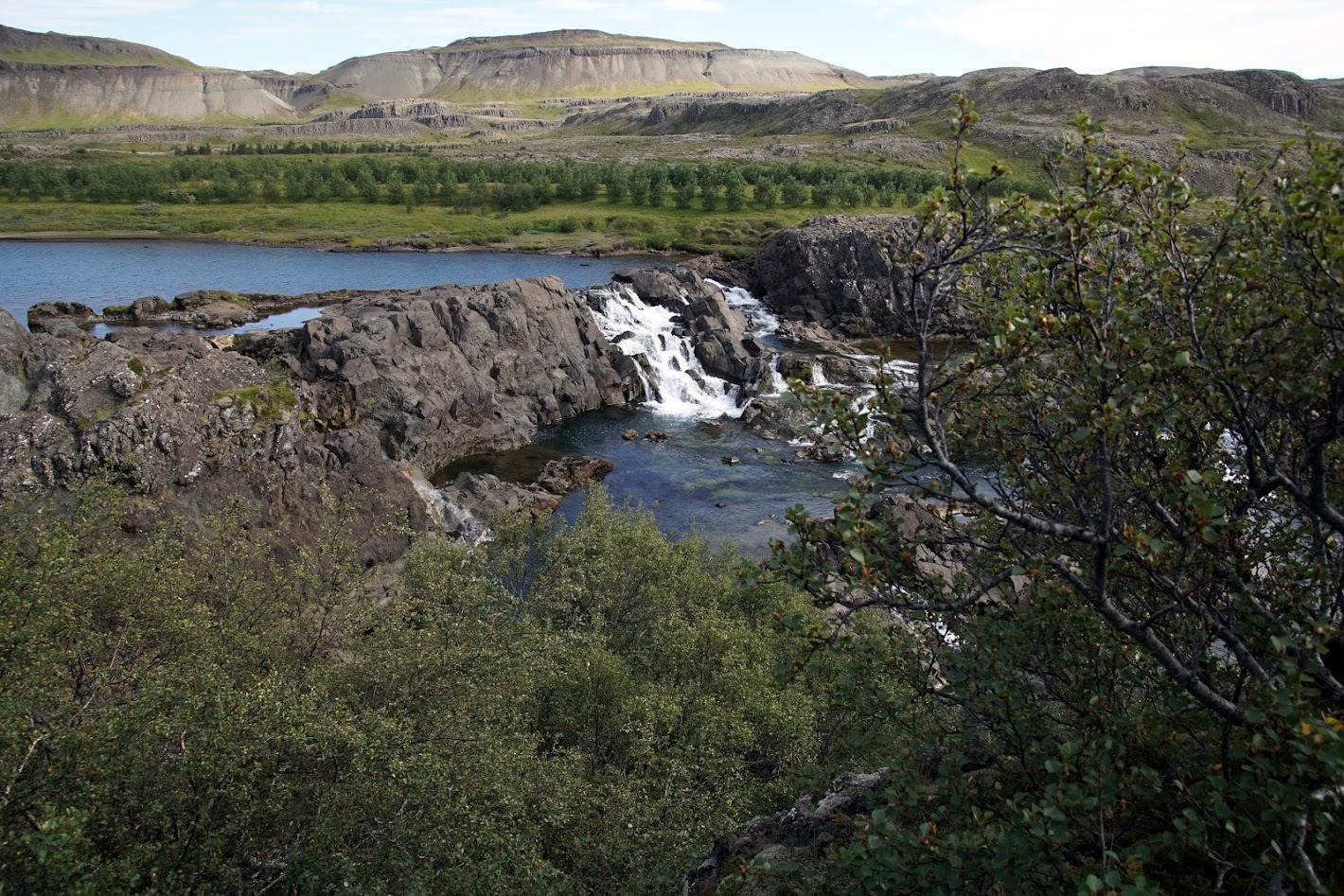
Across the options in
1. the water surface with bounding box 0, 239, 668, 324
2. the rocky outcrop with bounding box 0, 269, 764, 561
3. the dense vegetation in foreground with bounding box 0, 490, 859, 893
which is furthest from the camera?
the water surface with bounding box 0, 239, 668, 324

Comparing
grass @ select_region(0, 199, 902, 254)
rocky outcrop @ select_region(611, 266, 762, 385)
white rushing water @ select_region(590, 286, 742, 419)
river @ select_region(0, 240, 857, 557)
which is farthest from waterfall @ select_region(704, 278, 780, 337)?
grass @ select_region(0, 199, 902, 254)

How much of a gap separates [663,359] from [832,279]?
3459cm

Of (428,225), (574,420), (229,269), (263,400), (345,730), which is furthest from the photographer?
(428,225)

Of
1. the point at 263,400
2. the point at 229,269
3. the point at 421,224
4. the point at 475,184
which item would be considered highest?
the point at 475,184

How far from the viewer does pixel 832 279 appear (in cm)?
10538

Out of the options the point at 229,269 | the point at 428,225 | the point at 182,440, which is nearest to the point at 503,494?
the point at 182,440

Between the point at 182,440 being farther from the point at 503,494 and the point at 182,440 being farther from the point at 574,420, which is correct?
the point at 574,420

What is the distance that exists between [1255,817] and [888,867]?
12.1 feet

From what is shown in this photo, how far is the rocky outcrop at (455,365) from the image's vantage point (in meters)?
58.7

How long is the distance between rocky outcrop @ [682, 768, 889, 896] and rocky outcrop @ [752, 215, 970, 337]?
86.6 metres

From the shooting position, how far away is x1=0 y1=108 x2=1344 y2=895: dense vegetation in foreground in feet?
28.5

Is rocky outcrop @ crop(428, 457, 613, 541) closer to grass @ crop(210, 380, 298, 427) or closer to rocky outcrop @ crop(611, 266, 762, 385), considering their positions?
grass @ crop(210, 380, 298, 427)

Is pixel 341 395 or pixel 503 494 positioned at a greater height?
pixel 341 395

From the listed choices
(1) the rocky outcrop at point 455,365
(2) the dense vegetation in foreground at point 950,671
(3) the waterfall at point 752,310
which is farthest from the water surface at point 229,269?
(2) the dense vegetation in foreground at point 950,671
